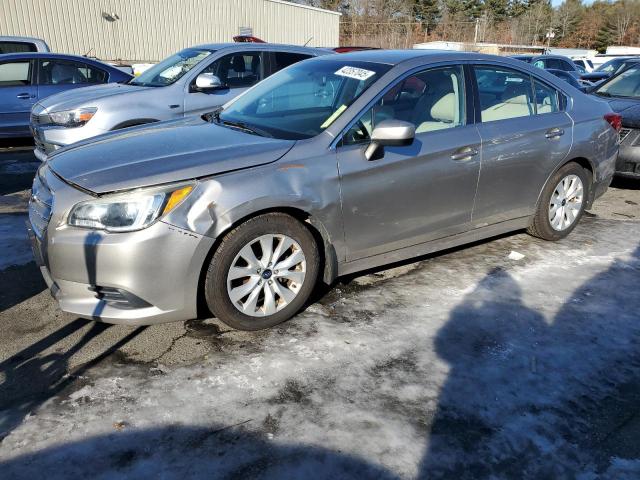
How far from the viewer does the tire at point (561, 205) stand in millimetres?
4715

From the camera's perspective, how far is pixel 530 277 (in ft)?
14.0

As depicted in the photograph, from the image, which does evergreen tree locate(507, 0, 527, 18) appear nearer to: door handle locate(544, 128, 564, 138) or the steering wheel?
door handle locate(544, 128, 564, 138)

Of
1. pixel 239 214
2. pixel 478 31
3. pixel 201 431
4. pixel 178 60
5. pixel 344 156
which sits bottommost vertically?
pixel 201 431

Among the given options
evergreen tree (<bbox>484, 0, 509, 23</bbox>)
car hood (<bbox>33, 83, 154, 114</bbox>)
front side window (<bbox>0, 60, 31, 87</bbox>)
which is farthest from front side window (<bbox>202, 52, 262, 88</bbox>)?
evergreen tree (<bbox>484, 0, 509, 23</bbox>)

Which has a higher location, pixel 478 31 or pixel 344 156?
pixel 478 31

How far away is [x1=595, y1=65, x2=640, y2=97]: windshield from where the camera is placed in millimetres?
7539

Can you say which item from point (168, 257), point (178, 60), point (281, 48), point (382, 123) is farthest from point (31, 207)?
point (281, 48)

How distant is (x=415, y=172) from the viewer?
12.2 ft

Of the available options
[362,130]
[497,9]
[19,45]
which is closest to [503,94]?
[362,130]

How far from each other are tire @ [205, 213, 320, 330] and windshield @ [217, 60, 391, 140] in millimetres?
664

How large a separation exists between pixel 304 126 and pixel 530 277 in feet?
7.13

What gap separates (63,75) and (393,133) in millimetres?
7596

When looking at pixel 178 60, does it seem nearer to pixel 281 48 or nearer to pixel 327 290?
pixel 281 48

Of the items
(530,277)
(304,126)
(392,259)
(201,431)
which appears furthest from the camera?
(530,277)
